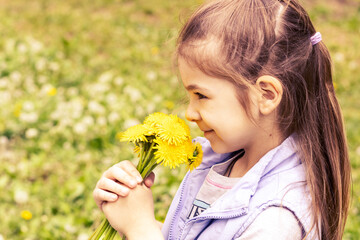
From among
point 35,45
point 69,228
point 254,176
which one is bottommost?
point 69,228

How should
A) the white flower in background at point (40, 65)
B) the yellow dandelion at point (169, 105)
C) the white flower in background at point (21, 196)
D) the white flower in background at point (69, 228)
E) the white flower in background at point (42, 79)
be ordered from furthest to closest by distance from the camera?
1. the white flower in background at point (40, 65)
2. the white flower in background at point (42, 79)
3. the yellow dandelion at point (169, 105)
4. the white flower in background at point (21, 196)
5. the white flower in background at point (69, 228)

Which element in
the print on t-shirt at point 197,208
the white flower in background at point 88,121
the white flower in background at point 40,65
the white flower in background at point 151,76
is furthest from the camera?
the white flower in background at point 151,76

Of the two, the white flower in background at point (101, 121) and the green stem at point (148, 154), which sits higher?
the white flower in background at point (101, 121)

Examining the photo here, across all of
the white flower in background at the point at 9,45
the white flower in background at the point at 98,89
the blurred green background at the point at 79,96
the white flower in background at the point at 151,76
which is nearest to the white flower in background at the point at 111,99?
the blurred green background at the point at 79,96

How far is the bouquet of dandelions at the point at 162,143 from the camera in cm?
133

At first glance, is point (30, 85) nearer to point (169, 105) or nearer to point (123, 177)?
point (169, 105)

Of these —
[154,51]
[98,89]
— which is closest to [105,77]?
[98,89]

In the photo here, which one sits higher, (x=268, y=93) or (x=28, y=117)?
(x=28, y=117)

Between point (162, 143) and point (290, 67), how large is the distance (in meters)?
0.40

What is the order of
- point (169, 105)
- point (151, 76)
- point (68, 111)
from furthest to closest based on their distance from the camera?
point (151, 76) < point (169, 105) < point (68, 111)

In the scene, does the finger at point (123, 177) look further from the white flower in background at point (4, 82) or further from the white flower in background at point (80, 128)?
the white flower in background at point (4, 82)

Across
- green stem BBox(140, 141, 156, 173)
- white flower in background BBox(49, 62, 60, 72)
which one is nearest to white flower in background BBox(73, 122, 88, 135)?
white flower in background BBox(49, 62, 60, 72)

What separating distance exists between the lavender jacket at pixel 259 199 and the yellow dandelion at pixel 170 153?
0.18 m

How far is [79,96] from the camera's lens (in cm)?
361
